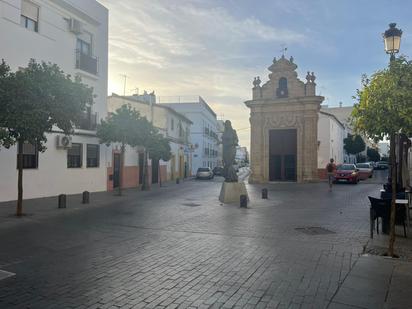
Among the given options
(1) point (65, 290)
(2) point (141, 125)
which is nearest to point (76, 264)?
(1) point (65, 290)

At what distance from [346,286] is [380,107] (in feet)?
10.1

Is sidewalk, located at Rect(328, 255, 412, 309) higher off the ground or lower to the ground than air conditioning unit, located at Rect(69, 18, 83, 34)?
lower

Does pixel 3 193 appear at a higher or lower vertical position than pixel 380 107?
lower

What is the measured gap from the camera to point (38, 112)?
11.0 meters

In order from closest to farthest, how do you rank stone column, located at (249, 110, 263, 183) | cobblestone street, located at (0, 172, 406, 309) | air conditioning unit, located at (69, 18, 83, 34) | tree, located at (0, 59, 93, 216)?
cobblestone street, located at (0, 172, 406, 309) → tree, located at (0, 59, 93, 216) → air conditioning unit, located at (69, 18, 83, 34) → stone column, located at (249, 110, 263, 183)

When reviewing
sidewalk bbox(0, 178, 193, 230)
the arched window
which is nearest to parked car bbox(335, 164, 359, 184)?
the arched window

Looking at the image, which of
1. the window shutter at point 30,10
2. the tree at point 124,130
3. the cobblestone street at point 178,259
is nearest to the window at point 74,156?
the tree at point 124,130

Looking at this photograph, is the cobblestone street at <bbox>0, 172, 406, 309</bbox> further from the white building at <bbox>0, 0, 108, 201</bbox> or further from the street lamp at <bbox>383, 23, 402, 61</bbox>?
the white building at <bbox>0, 0, 108, 201</bbox>

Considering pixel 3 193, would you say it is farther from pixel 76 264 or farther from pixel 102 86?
pixel 76 264

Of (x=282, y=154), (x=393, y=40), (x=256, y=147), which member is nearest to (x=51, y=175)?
(x=393, y=40)

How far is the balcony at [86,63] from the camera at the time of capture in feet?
66.1

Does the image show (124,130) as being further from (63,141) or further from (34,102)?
(34,102)

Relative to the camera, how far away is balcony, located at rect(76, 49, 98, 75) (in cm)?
2014

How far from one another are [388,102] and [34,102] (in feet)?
30.8
